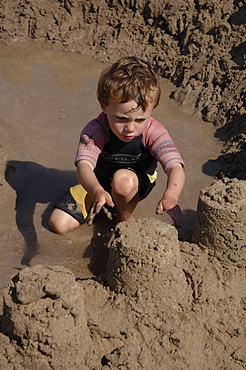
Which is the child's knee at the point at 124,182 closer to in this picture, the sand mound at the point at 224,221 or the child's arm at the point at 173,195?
the child's arm at the point at 173,195

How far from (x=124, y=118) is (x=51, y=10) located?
3.79 m

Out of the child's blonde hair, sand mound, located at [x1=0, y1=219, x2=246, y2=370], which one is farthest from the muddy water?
the child's blonde hair

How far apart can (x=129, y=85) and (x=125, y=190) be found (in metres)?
0.76

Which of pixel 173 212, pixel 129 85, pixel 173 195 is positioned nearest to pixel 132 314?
pixel 173 212

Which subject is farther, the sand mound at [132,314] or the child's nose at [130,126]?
the child's nose at [130,126]

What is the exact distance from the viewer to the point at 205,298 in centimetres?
226

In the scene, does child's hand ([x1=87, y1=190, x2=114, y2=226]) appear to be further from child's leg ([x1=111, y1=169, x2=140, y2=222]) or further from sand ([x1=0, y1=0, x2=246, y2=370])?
child's leg ([x1=111, y1=169, x2=140, y2=222])

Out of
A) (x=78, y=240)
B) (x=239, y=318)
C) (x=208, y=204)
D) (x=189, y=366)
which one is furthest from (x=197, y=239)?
(x=78, y=240)

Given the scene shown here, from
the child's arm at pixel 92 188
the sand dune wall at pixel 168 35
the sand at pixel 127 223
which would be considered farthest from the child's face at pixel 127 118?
the sand dune wall at pixel 168 35

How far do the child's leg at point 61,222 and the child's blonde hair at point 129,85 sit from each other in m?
0.94

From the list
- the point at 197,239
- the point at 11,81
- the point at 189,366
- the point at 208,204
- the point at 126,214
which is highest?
the point at 208,204

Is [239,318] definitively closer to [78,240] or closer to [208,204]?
[208,204]

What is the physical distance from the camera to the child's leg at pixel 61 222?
126 inches

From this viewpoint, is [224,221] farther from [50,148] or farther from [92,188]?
[50,148]
